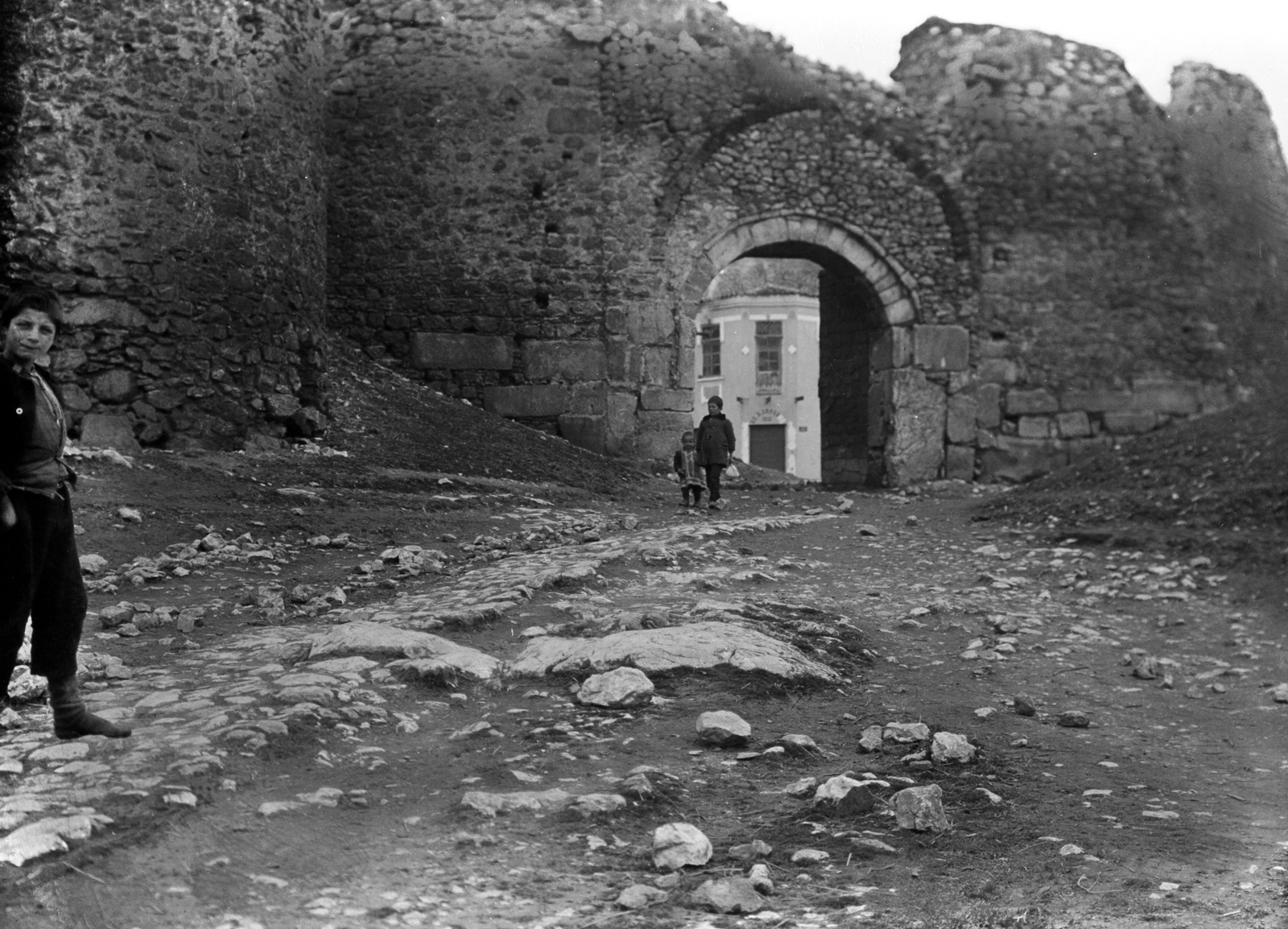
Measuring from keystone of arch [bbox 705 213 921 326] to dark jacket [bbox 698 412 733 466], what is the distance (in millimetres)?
3220

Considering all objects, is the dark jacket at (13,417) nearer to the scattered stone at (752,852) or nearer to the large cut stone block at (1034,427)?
the scattered stone at (752,852)

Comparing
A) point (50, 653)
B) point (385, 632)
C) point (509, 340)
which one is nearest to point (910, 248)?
point (509, 340)

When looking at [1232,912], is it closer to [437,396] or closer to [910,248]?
[437,396]

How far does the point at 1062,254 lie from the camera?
14562mm

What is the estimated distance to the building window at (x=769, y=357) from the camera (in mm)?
31484

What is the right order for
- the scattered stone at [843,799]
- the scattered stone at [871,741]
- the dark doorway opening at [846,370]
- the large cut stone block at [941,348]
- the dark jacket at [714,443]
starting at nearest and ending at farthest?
the scattered stone at [843,799] → the scattered stone at [871,741] → the dark jacket at [714,443] → the large cut stone block at [941,348] → the dark doorway opening at [846,370]

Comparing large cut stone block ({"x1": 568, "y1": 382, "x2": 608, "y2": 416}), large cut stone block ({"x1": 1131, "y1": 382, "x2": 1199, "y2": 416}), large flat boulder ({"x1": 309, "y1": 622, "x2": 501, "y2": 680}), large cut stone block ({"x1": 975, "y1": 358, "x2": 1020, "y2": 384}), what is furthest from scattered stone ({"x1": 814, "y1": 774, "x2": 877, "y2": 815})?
large cut stone block ({"x1": 1131, "y1": 382, "x2": 1199, "y2": 416})

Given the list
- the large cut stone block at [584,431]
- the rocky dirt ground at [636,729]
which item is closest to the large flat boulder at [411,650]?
the rocky dirt ground at [636,729]

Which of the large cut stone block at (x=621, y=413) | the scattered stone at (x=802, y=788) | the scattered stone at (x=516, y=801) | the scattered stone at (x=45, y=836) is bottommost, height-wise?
the scattered stone at (x=802, y=788)

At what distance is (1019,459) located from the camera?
46.6ft

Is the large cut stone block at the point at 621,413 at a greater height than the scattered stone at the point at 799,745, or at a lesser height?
greater

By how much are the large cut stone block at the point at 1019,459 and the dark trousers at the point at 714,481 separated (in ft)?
14.2

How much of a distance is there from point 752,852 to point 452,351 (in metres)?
10.4

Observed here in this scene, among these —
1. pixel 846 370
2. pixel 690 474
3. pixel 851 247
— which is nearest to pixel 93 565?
pixel 690 474
